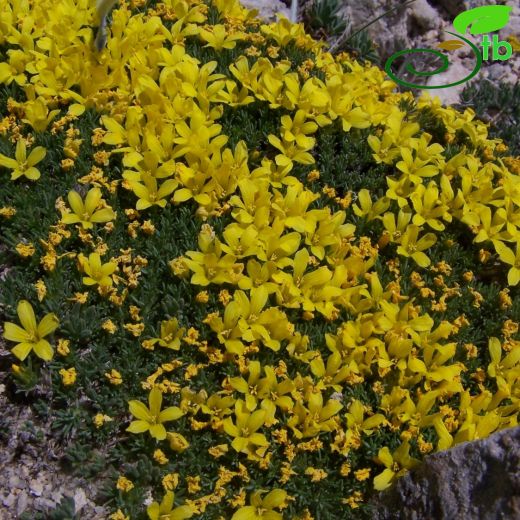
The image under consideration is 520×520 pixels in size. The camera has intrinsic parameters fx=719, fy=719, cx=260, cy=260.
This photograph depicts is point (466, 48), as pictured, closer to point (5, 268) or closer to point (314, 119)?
point (314, 119)

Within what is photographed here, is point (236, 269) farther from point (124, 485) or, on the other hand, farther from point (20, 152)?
point (20, 152)

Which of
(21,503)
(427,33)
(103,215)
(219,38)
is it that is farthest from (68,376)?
(427,33)

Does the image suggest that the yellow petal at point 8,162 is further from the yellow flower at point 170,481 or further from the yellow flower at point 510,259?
the yellow flower at point 510,259

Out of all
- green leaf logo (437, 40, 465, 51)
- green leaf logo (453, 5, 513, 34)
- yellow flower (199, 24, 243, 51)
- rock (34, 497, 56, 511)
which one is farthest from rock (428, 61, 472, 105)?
rock (34, 497, 56, 511)

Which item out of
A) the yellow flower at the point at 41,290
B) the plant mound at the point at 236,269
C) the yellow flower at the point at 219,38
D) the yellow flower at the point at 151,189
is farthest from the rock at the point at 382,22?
the yellow flower at the point at 41,290

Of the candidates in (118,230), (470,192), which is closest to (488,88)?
(470,192)

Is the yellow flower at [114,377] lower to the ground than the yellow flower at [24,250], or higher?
lower

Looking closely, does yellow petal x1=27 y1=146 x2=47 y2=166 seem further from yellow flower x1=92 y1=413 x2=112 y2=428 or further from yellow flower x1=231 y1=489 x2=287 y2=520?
yellow flower x1=231 y1=489 x2=287 y2=520
